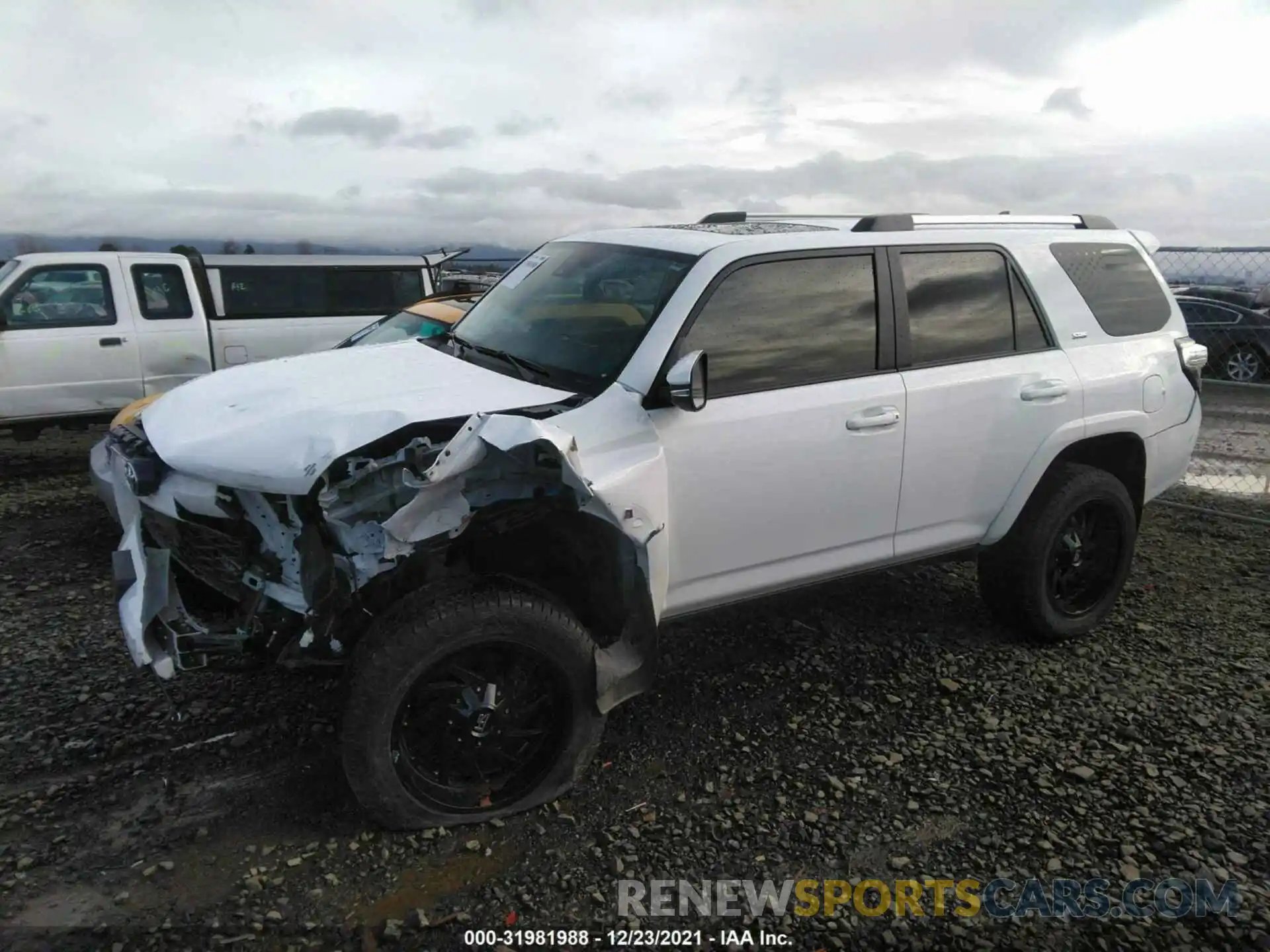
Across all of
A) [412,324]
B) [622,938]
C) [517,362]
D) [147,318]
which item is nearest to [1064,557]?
[517,362]

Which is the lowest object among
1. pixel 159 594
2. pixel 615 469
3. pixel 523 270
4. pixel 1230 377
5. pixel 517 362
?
pixel 1230 377

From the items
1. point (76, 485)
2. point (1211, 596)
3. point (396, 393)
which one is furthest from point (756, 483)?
point (76, 485)

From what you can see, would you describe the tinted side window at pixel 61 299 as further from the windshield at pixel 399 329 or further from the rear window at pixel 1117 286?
the rear window at pixel 1117 286

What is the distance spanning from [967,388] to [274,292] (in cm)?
755

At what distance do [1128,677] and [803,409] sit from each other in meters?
2.07

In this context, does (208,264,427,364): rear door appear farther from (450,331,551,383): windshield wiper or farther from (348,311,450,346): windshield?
(450,331,551,383): windshield wiper

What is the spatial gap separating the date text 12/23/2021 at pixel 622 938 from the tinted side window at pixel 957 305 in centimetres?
226

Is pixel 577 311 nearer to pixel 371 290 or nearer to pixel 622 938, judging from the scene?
pixel 622 938

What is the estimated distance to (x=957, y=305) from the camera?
12.6ft

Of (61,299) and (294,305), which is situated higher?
(61,299)

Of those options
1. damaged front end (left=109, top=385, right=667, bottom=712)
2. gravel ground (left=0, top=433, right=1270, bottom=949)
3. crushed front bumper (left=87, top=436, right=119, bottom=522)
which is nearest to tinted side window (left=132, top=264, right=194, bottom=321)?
gravel ground (left=0, top=433, right=1270, bottom=949)

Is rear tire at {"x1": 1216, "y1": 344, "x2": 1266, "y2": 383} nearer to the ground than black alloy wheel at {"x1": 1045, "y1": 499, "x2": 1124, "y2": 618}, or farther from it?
nearer to the ground

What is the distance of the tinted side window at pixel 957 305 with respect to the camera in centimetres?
374

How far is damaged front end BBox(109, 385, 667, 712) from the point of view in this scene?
270 cm
